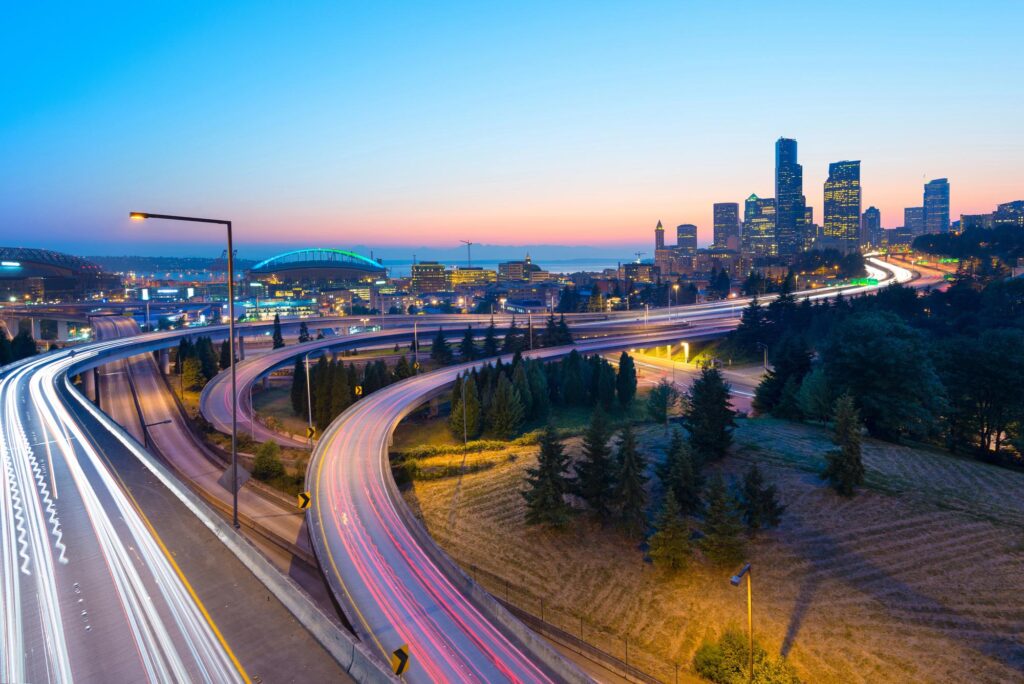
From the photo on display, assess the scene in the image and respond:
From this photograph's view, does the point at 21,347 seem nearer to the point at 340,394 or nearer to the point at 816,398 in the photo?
the point at 340,394

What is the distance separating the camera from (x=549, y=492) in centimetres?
2844

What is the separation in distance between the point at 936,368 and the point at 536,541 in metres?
35.4

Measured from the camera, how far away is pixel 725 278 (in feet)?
→ 511

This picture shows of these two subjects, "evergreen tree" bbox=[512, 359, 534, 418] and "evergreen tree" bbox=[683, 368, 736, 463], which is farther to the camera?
"evergreen tree" bbox=[512, 359, 534, 418]

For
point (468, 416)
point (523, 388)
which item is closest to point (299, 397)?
point (468, 416)

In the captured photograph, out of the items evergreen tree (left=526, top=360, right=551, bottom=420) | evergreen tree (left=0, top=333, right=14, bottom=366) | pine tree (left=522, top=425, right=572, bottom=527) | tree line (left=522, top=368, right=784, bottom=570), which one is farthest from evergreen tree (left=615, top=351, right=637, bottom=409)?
evergreen tree (left=0, top=333, right=14, bottom=366)

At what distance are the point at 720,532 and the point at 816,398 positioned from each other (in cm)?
2210

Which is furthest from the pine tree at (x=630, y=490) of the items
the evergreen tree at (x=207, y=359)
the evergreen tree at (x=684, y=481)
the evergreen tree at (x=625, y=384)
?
the evergreen tree at (x=207, y=359)

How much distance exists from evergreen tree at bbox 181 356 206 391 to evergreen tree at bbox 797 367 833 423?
220 feet

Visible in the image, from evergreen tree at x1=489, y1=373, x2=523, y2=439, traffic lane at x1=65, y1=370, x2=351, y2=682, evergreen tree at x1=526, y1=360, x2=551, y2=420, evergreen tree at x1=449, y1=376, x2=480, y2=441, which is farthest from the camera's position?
evergreen tree at x1=526, y1=360, x2=551, y2=420

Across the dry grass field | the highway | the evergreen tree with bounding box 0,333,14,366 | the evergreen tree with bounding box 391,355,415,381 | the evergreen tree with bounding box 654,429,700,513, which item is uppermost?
the evergreen tree with bounding box 0,333,14,366

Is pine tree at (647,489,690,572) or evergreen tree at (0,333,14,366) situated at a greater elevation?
Result: evergreen tree at (0,333,14,366)

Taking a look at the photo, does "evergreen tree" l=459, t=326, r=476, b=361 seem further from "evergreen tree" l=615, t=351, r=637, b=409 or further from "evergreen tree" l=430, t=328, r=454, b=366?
"evergreen tree" l=615, t=351, r=637, b=409

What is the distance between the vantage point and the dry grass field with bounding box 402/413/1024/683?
19.4 metres
